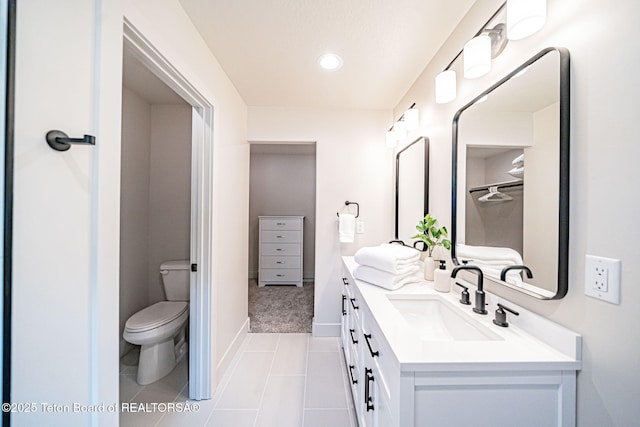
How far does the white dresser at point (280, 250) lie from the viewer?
4.18 meters

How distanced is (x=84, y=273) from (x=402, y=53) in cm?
199

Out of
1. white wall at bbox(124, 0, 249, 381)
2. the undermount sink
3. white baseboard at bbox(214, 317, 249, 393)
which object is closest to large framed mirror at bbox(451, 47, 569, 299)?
the undermount sink

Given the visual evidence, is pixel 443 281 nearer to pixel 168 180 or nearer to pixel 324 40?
pixel 324 40

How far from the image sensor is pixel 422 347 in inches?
30.5

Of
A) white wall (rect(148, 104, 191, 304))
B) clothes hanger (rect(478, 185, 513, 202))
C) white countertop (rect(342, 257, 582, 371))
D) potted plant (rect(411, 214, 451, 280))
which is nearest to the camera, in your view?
white countertop (rect(342, 257, 582, 371))

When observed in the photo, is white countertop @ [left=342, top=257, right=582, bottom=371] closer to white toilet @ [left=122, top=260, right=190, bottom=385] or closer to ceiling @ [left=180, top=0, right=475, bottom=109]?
ceiling @ [left=180, top=0, right=475, bottom=109]

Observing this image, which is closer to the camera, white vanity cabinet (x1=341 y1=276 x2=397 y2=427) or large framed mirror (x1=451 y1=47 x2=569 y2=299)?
large framed mirror (x1=451 y1=47 x2=569 y2=299)

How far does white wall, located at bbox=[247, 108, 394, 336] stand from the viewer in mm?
2453

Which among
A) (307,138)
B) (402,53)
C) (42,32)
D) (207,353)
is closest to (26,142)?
(42,32)

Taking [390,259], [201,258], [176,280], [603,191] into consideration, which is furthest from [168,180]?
[603,191]

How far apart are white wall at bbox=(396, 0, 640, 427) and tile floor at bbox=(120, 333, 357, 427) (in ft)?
4.23

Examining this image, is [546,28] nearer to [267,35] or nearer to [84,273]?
[267,35]

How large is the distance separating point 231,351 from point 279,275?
2.14 meters

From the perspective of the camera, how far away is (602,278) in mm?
656
